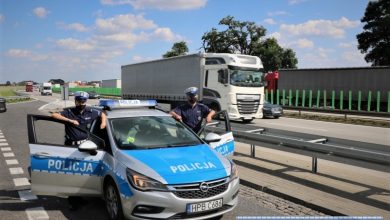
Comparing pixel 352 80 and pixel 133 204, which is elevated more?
pixel 352 80

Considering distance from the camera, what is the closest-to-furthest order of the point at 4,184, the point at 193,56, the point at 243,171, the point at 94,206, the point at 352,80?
the point at 94,206
the point at 4,184
the point at 243,171
the point at 193,56
the point at 352,80

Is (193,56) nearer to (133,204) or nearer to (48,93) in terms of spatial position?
(133,204)

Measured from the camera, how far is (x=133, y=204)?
4.70m

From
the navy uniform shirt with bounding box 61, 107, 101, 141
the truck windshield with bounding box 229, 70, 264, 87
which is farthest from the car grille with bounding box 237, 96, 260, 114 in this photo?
the navy uniform shirt with bounding box 61, 107, 101, 141

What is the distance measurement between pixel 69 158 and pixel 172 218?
5.95ft

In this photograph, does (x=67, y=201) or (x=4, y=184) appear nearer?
(x=67, y=201)

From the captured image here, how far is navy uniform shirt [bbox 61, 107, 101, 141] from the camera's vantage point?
21.3ft

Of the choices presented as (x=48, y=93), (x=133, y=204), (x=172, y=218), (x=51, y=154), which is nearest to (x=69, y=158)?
(x=51, y=154)

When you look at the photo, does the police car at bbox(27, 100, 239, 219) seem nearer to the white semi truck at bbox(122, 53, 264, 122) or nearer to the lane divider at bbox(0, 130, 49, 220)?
the lane divider at bbox(0, 130, 49, 220)

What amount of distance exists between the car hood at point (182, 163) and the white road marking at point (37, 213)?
60.7 inches

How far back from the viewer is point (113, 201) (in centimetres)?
515

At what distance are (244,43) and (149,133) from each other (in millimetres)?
69630

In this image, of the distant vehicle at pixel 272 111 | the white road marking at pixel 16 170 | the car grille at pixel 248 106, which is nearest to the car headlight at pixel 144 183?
the white road marking at pixel 16 170

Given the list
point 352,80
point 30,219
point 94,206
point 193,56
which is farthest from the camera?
point 352,80
